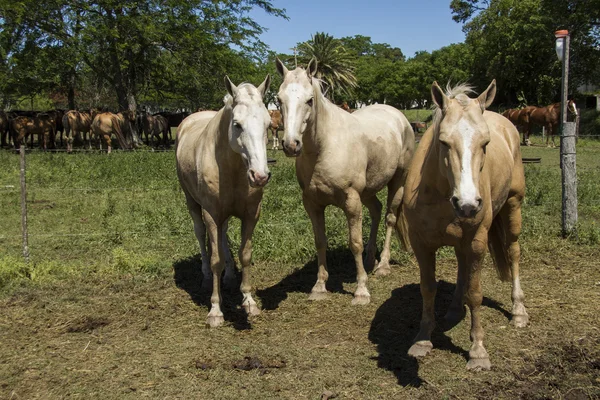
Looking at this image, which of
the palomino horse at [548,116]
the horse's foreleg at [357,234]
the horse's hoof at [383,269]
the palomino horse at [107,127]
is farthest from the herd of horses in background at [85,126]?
the palomino horse at [548,116]

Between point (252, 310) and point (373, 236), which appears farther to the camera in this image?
point (373, 236)

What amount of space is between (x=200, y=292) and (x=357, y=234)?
1.71 meters

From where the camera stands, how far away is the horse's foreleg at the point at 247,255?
15.1 feet

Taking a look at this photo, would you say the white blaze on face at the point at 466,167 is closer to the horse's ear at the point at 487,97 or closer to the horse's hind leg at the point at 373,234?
the horse's ear at the point at 487,97

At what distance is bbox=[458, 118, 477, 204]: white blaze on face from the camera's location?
2771mm

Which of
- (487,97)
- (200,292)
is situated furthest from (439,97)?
(200,292)

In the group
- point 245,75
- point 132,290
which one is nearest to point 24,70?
point 245,75

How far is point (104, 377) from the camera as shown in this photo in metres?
3.55

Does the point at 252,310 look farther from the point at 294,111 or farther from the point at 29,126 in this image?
the point at 29,126

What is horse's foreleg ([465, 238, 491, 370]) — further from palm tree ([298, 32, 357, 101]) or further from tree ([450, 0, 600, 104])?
palm tree ([298, 32, 357, 101])

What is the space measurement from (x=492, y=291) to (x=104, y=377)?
11.8 feet

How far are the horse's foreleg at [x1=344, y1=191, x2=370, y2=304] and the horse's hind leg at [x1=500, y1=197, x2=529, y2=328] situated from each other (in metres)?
1.27

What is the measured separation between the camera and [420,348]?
378cm

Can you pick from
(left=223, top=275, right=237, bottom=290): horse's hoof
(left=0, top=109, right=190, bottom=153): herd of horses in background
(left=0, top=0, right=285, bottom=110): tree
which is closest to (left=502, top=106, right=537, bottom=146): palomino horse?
(left=0, top=0, right=285, bottom=110): tree
